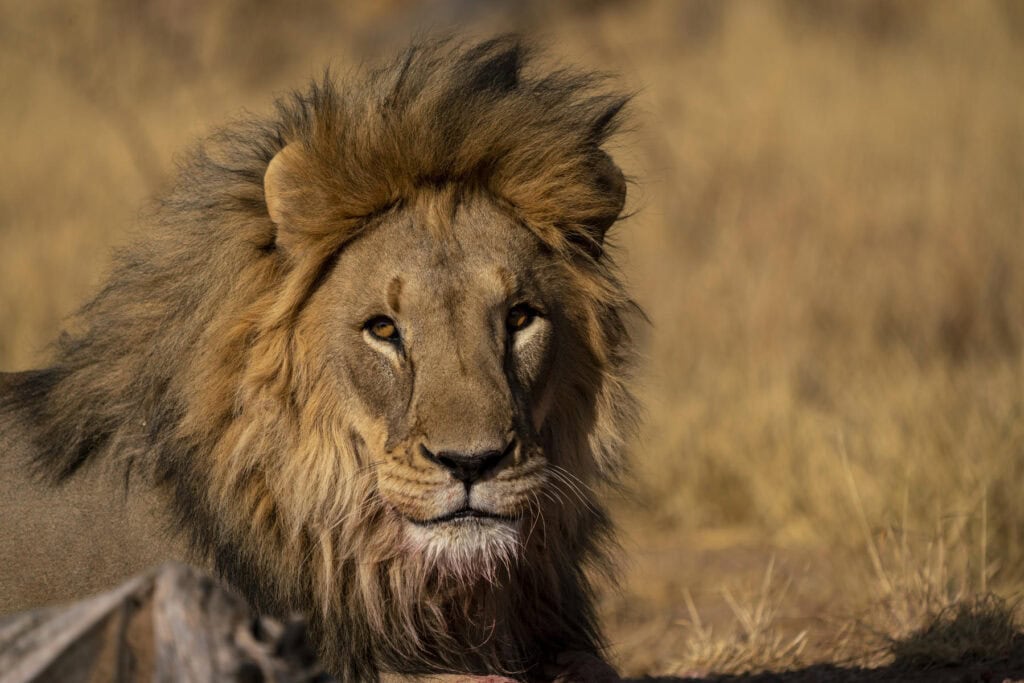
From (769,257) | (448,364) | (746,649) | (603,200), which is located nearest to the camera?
(448,364)

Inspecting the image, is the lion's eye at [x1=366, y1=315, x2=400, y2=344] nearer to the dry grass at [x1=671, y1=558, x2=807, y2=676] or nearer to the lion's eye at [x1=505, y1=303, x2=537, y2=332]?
the lion's eye at [x1=505, y1=303, x2=537, y2=332]

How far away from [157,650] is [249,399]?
4.11 ft

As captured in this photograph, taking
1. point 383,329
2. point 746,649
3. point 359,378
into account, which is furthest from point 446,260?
point 746,649

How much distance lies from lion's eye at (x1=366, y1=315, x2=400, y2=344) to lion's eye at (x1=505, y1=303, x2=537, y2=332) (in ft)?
0.87

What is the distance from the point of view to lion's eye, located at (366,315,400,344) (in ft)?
10.5

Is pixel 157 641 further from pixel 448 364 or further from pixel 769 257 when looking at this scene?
pixel 769 257

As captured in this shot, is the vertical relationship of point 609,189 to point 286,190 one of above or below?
below

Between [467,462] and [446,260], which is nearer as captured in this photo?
[467,462]

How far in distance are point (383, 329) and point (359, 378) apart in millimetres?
128

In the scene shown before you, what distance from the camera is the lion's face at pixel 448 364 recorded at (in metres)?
2.97

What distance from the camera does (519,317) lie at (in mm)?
3268

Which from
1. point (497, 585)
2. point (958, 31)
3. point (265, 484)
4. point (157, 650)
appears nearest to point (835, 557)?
point (497, 585)

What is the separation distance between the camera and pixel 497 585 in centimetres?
330

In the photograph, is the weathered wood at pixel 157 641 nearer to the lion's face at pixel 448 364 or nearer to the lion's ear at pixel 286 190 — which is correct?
the lion's face at pixel 448 364
